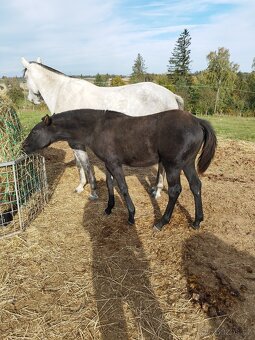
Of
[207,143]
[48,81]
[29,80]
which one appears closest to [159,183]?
[207,143]

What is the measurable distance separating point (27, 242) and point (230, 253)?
2.84 meters

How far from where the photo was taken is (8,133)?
4.33 m

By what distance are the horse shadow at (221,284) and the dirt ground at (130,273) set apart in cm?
1

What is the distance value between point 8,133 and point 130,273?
2.77 m

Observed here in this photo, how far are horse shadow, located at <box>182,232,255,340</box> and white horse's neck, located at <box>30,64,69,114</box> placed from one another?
3784 millimetres

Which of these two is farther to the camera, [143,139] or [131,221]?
[131,221]

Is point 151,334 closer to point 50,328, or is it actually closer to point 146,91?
point 50,328

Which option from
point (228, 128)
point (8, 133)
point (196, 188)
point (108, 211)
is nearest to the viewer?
point (8, 133)

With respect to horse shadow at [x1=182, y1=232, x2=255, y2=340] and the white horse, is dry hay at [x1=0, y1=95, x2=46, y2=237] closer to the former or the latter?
the white horse

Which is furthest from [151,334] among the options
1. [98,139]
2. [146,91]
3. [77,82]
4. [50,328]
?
[77,82]

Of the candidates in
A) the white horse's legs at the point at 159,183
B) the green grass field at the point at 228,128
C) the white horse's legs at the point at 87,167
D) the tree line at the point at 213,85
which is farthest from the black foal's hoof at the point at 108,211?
the tree line at the point at 213,85

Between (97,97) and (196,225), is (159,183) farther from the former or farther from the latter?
(97,97)

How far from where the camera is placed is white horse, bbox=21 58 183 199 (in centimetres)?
532

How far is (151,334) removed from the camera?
2.56 meters
